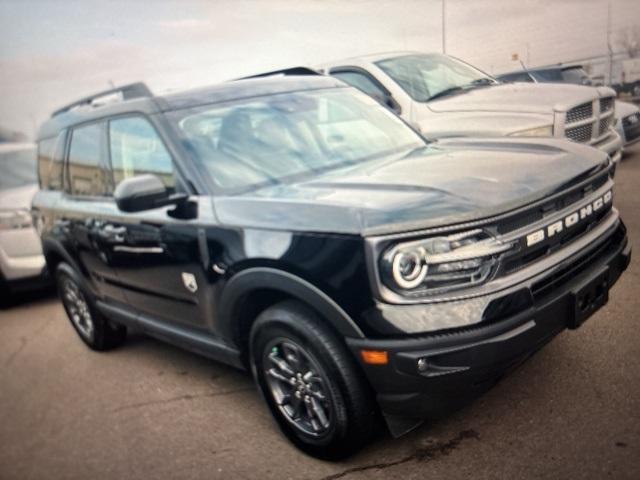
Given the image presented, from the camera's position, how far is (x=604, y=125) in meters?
5.68

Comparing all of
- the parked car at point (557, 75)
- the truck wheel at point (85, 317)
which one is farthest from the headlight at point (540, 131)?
the truck wheel at point (85, 317)

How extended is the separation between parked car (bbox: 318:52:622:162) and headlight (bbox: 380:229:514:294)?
2.84m

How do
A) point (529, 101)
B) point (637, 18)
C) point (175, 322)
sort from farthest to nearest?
point (637, 18) → point (529, 101) → point (175, 322)

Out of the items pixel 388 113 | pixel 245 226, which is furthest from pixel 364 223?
pixel 388 113

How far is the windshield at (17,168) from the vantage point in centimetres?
674

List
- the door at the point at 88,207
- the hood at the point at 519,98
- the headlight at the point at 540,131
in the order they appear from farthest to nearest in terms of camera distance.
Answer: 1. the hood at the point at 519,98
2. the headlight at the point at 540,131
3. the door at the point at 88,207

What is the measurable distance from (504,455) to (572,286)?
0.76 metres

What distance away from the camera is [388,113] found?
12.3ft

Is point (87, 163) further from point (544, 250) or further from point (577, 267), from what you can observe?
point (577, 267)

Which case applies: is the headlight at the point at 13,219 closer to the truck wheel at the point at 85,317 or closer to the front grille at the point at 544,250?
the truck wheel at the point at 85,317

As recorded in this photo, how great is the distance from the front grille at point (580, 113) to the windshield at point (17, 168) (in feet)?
19.2

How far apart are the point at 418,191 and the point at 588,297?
85 cm

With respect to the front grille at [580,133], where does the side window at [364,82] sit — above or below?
above

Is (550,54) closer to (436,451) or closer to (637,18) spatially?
(637,18)
